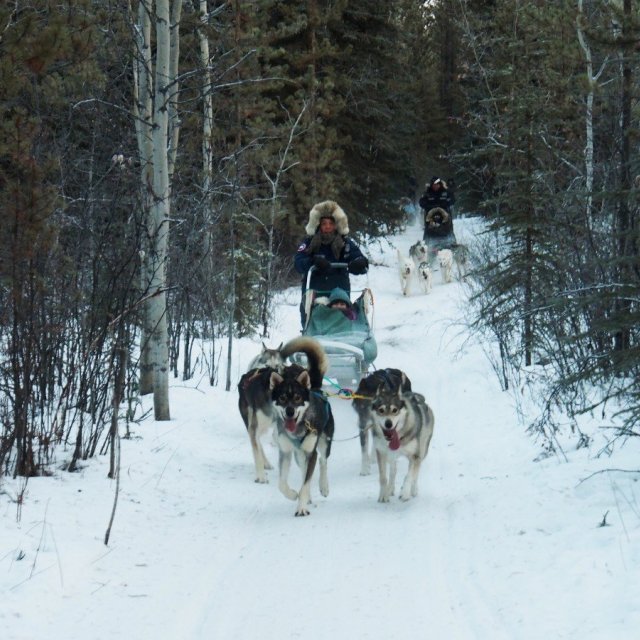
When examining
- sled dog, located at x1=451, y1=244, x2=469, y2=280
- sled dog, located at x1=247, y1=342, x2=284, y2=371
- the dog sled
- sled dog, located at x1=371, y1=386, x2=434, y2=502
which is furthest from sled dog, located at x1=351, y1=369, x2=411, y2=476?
sled dog, located at x1=451, y1=244, x2=469, y2=280

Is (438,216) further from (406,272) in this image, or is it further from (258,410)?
(258,410)

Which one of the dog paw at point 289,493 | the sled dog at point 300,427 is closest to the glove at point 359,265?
the sled dog at point 300,427

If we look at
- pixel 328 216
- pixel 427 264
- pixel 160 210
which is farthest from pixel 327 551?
pixel 427 264

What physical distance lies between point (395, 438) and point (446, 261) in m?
16.9

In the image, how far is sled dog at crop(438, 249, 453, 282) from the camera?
23031 millimetres

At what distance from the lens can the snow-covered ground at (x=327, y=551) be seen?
4.21 metres

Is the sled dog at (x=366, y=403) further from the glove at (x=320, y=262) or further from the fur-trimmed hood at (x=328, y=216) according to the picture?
the fur-trimmed hood at (x=328, y=216)

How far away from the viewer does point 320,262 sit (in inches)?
406

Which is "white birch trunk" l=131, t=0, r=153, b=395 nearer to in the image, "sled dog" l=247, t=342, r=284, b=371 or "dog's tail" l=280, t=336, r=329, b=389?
"sled dog" l=247, t=342, r=284, b=371

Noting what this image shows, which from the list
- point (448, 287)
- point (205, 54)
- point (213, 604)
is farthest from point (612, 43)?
point (448, 287)

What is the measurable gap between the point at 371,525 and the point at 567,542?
4.94 feet

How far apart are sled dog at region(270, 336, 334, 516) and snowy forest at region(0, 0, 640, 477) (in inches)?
49.6

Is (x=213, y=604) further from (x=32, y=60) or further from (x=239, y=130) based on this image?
(x=239, y=130)

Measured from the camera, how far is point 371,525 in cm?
605
